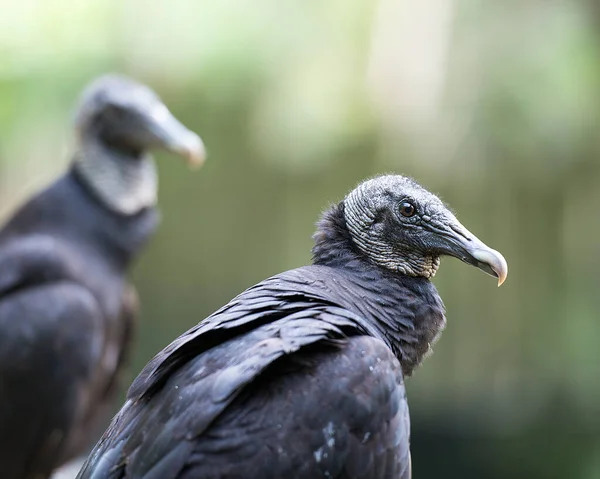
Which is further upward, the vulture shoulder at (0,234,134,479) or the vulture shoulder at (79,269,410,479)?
the vulture shoulder at (79,269,410,479)

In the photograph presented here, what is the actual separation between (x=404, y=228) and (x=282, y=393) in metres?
0.84

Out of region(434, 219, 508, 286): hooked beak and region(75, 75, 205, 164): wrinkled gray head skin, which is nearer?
region(434, 219, 508, 286): hooked beak

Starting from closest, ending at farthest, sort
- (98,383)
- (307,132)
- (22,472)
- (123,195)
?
(22,472), (98,383), (123,195), (307,132)

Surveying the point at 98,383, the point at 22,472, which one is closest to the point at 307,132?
the point at 98,383

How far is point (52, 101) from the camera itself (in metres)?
7.76

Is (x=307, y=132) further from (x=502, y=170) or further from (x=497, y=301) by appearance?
(x=497, y=301)

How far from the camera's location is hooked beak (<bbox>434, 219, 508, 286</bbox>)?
2.67 metres

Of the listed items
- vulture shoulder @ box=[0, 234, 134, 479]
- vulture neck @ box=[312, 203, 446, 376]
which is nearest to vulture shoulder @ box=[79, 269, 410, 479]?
vulture neck @ box=[312, 203, 446, 376]

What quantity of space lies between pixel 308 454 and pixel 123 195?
3.30 metres

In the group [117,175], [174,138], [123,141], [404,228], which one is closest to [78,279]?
[117,175]

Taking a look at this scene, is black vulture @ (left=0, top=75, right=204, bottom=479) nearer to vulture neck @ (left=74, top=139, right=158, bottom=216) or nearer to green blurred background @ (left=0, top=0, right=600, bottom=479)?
vulture neck @ (left=74, top=139, right=158, bottom=216)

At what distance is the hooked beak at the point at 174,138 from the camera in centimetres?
504

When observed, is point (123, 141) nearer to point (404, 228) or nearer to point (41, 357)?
point (41, 357)

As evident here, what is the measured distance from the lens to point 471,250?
9.00ft
